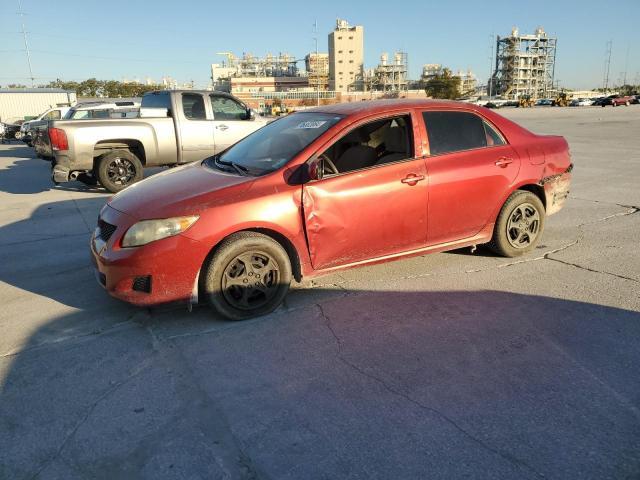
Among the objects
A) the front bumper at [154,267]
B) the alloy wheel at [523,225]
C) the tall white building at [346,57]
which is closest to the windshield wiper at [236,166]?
the front bumper at [154,267]

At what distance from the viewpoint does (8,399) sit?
294cm

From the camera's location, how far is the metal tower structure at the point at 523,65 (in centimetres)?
13825

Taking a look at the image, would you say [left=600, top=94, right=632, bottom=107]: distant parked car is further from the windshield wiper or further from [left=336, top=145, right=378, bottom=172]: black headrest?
the windshield wiper

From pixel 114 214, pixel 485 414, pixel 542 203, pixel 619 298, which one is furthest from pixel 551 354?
pixel 114 214

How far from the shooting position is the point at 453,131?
471cm

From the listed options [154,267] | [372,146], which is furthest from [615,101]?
[154,267]

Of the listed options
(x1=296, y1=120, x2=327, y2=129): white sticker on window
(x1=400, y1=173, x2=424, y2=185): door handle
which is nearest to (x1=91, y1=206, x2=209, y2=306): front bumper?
(x1=296, y1=120, x2=327, y2=129): white sticker on window

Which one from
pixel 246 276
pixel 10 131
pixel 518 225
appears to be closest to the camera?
pixel 246 276

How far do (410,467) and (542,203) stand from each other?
12.6ft

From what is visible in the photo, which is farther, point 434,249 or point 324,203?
point 434,249

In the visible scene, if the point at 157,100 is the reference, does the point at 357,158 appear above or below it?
below

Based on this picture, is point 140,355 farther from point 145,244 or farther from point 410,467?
point 410,467

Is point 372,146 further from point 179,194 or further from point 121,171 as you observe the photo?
point 121,171

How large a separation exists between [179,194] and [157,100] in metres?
7.40
